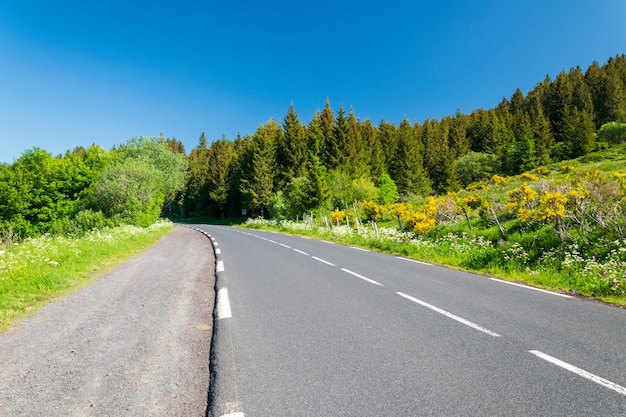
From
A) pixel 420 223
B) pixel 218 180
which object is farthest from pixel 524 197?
pixel 218 180

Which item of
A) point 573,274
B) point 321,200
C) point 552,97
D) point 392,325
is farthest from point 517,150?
point 392,325

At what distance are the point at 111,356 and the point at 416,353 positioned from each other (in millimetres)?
3489

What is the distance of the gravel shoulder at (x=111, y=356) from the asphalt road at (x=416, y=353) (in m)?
0.34

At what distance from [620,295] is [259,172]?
169 feet

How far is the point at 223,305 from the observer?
6184mm

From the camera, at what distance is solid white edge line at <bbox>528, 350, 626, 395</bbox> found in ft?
10.2

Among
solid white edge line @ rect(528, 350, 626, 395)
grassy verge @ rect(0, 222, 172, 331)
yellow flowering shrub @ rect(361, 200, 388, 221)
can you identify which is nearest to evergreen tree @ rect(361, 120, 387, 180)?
yellow flowering shrub @ rect(361, 200, 388, 221)

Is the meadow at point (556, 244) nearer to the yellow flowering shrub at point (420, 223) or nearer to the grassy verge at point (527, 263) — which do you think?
the grassy verge at point (527, 263)

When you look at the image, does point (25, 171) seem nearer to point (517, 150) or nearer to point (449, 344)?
point (449, 344)

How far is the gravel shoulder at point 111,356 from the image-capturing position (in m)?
3.03

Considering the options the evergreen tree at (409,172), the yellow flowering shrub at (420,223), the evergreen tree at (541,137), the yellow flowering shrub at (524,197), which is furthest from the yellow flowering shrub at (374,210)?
the evergreen tree at (541,137)

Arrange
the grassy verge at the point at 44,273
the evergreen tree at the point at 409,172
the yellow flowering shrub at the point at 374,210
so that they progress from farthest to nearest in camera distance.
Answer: the evergreen tree at the point at 409,172
the yellow flowering shrub at the point at 374,210
the grassy verge at the point at 44,273

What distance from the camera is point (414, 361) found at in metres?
3.75

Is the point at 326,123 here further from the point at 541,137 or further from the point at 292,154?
the point at 541,137
